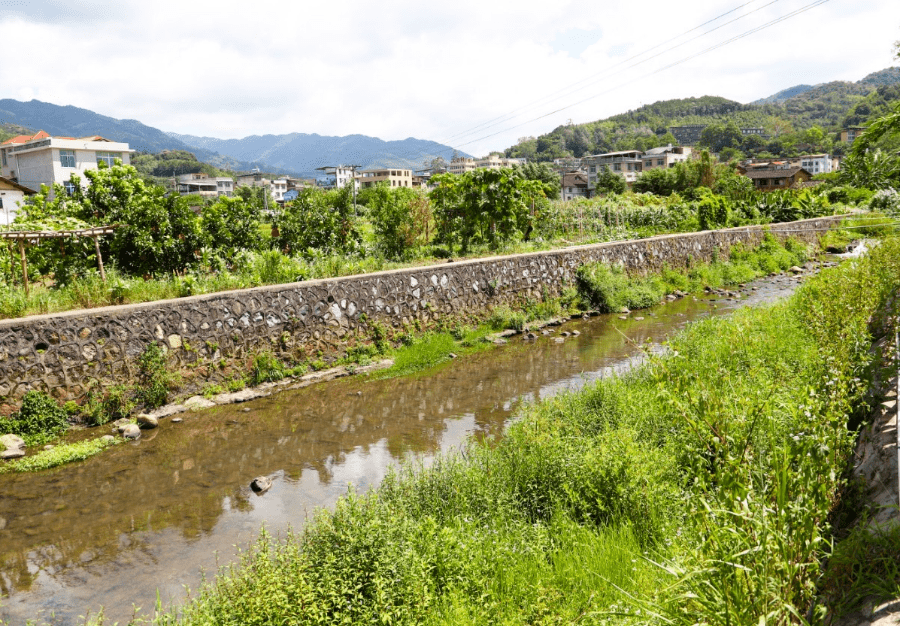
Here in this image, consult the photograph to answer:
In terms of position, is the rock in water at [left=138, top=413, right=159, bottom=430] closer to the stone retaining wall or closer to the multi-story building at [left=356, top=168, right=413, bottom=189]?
the stone retaining wall

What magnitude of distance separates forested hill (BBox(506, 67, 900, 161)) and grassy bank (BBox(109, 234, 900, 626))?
14349 cm

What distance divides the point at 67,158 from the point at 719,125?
139480 mm

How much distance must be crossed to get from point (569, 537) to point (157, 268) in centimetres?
1097

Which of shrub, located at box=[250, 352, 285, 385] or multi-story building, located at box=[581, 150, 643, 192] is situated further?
multi-story building, located at box=[581, 150, 643, 192]

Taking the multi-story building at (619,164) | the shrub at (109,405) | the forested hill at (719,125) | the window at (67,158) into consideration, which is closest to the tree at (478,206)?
the shrub at (109,405)

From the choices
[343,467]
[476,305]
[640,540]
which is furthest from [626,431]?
[476,305]

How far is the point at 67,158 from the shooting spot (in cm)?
5969

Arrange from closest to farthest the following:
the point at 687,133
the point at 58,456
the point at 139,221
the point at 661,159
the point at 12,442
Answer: the point at 58,456 < the point at 12,442 < the point at 139,221 < the point at 661,159 < the point at 687,133

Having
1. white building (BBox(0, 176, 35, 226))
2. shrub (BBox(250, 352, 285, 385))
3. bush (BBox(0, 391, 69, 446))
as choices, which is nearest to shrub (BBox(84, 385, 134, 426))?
bush (BBox(0, 391, 69, 446))

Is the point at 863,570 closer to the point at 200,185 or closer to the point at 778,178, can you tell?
the point at 778,178

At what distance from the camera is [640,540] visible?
4562mm

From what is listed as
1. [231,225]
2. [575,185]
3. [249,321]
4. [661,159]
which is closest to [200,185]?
[575,185]

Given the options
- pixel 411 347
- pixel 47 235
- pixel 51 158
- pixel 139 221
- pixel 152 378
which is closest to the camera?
pixel 152 378

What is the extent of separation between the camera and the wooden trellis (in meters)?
10.3
